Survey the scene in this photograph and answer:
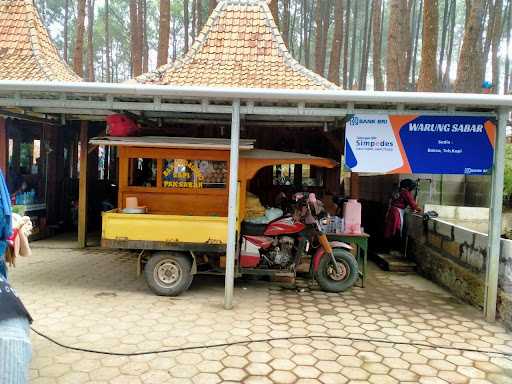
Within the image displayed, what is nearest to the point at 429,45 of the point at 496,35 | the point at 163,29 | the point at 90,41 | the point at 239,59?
the point at 239,59

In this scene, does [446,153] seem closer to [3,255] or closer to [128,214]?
[128,214]

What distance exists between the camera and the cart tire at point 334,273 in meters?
6.44

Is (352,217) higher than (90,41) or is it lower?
lower

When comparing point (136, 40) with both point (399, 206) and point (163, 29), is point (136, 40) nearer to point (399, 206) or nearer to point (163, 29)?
point (163, 29)

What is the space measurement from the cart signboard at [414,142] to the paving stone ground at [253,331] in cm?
200

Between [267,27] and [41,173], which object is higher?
[267,27]

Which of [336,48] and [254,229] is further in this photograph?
[336,48]

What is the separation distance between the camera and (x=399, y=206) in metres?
8.67

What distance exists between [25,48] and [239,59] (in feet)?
17.0

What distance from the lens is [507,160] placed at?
11.5 m

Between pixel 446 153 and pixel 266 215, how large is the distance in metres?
2.75

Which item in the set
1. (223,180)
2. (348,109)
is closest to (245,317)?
(223,180)

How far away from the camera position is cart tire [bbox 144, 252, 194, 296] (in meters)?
6.09

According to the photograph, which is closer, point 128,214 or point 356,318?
point 356,318
